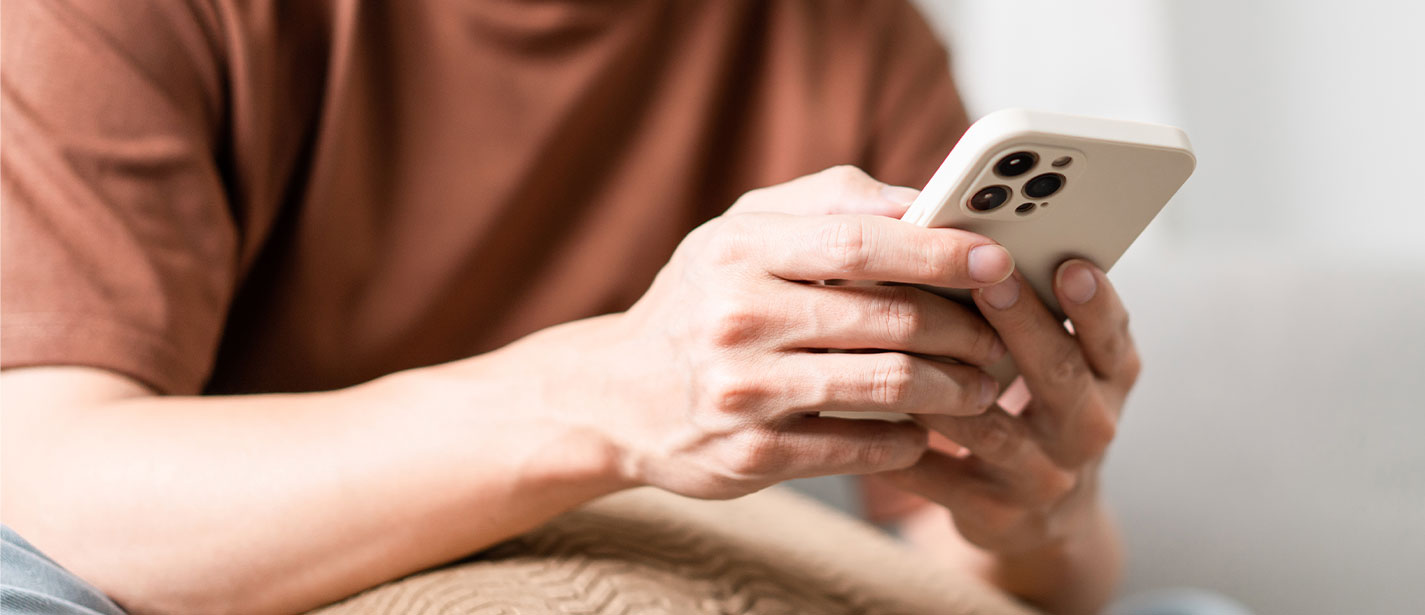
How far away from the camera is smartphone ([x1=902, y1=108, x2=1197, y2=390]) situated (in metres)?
0.29

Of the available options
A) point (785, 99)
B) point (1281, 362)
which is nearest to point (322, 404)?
point (785, 99)

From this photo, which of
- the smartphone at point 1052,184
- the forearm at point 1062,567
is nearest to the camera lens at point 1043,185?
the smartphone at point 1052,184

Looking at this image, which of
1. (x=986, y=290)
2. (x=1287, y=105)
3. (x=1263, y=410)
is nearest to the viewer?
(x=986, y=290)

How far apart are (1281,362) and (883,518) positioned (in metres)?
0.39

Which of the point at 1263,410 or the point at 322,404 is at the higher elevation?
the point at 322,404

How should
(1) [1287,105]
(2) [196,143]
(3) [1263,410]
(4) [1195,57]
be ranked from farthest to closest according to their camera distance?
(4) [1195,57], (1) [1287,105], (3) [1263,410], (2) [196,143]

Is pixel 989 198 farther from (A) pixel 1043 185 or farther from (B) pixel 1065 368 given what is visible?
(B) pixel 1065 368

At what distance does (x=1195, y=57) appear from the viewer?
1415 mm

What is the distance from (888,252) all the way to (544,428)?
0.18m

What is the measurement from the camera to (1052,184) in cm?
32

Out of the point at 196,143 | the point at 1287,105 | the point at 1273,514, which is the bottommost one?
the point at 1273,514

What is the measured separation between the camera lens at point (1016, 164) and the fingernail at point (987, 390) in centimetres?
11

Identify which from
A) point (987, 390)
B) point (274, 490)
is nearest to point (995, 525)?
point (987, 390)

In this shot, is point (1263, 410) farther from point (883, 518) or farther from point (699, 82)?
point (699, 82)
